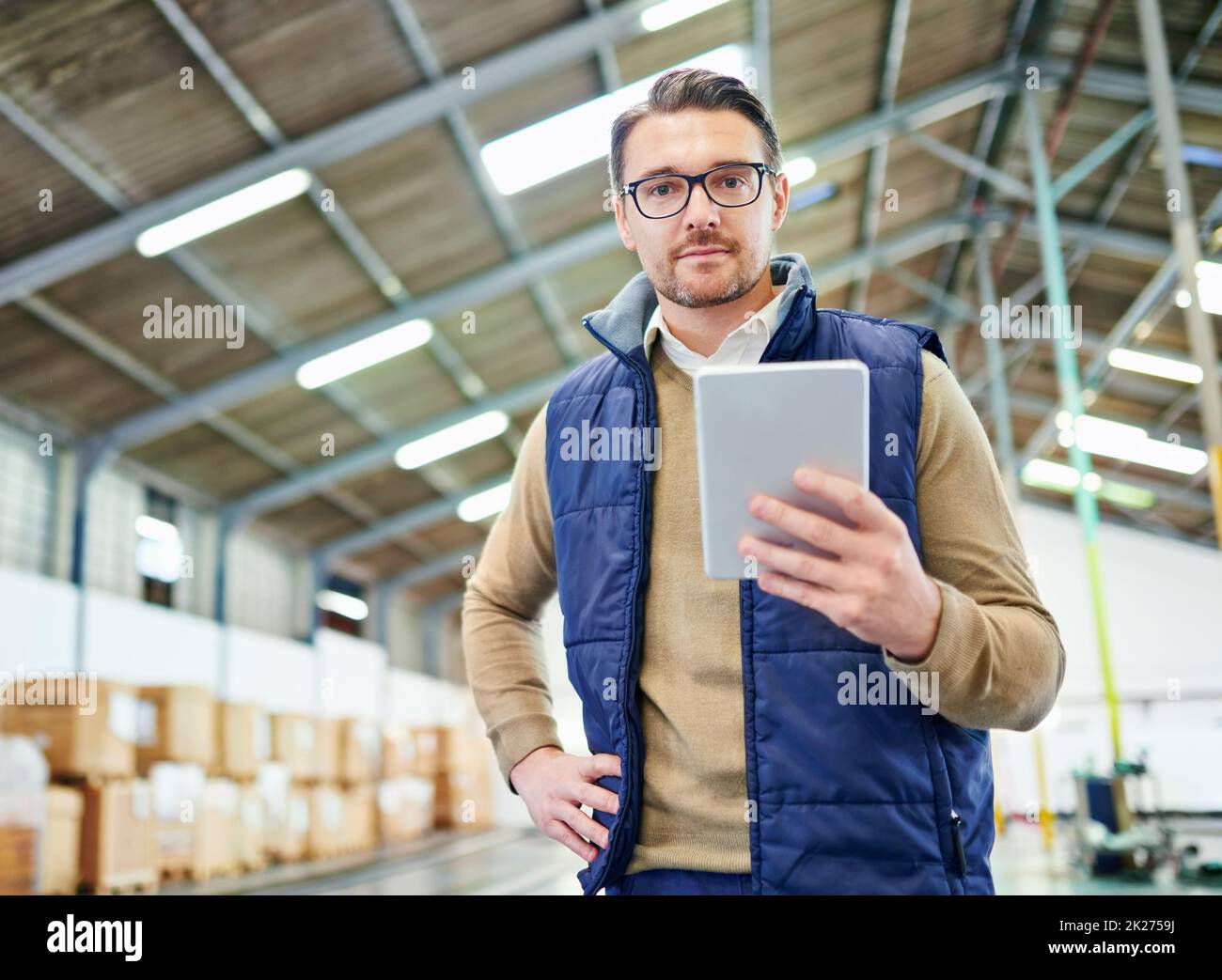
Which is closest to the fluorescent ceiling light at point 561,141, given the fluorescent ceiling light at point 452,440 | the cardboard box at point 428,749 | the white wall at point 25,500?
the fluorescent ceiling light at point 452,440

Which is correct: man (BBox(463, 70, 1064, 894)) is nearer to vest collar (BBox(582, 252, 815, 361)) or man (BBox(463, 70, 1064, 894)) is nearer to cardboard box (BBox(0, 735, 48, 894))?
vest collar (BBox(582, 252, 815, 361))

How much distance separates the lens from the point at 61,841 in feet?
29.2

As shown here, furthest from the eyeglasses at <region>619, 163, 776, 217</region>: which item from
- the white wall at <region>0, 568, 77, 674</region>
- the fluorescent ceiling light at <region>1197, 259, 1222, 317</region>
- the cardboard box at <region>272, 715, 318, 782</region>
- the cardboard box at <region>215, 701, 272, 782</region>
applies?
the fluorescent ceiling light at <region>1197, 259, 1222, 317</region>

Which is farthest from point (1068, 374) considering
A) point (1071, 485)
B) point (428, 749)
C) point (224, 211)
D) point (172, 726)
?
point (1071, 485)

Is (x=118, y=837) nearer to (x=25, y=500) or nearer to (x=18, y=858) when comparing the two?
(x=18, y=858)

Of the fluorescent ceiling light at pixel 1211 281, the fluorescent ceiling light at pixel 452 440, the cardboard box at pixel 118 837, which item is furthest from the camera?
the fluorescent ceiling light at pixel 452 440

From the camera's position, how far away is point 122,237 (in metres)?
8.71

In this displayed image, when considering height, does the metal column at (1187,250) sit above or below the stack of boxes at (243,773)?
above

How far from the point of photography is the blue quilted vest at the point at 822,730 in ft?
4.51

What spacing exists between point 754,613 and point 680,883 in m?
0.39

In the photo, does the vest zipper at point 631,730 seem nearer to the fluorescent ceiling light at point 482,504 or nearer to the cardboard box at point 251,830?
the cardboard box at point 251,830

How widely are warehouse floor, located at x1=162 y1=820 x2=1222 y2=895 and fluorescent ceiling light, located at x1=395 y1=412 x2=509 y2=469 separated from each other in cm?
557

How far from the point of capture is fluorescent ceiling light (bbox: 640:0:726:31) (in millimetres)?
8961

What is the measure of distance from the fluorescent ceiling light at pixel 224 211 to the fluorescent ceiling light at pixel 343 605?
373 inches
